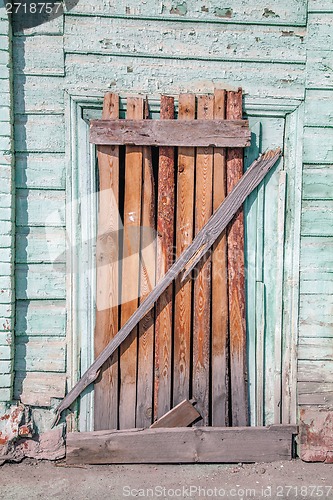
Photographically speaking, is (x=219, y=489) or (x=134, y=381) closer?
(x=219, y=489)

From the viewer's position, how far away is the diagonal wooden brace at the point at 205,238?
361 centimetres

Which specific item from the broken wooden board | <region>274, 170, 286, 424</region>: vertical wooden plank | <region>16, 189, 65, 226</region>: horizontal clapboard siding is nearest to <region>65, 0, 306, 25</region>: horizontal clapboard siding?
<region>274, 170, 286, 424</region>: vertical wooden plank

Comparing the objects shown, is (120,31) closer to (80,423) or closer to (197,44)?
(197,44)

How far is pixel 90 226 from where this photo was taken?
3.64 meters

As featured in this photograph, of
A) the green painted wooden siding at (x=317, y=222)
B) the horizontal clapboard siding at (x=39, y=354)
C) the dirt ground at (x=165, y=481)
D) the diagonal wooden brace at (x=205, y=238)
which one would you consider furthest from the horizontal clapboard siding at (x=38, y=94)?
the dirt ground at (x=165, y=481)

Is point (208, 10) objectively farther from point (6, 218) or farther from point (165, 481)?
point (165, 481)

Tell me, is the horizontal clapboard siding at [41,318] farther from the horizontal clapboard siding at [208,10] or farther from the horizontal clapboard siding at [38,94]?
the horizontal clapboard siding at [208,10]

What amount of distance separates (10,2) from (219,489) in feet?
11.6

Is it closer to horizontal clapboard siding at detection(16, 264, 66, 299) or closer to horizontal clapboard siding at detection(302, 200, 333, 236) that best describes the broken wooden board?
horizontal clapboard siding at detection(16, 264, 66, 299)

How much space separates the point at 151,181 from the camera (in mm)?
3609

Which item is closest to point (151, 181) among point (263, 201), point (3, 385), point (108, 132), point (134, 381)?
point (108, 132)

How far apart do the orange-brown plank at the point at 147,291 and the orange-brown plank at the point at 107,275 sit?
0.18 m

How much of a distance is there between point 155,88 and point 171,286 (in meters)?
1.38

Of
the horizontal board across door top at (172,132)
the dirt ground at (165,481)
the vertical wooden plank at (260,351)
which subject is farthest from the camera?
the vertical wooden plank at (260,351)
